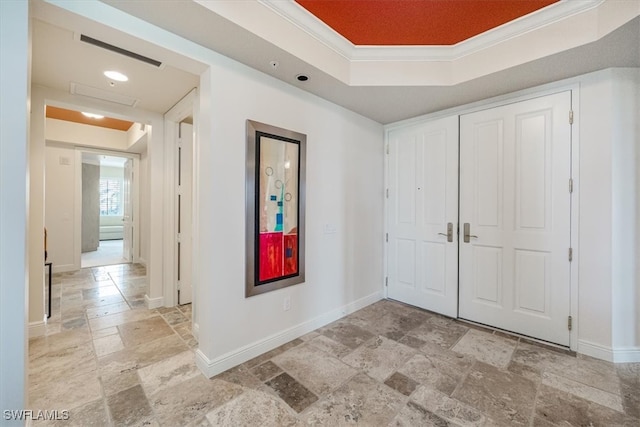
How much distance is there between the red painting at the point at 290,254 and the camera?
254 cm

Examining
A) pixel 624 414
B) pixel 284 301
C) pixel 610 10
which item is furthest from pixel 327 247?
pixel 610 10

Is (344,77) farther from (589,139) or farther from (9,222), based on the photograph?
(9,222)

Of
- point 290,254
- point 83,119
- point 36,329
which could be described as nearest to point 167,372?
point 290,254

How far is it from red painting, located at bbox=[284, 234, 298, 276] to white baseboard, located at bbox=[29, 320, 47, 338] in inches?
103

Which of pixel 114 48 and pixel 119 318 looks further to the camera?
pixel 119 318

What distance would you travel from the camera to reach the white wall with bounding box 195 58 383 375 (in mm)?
2059

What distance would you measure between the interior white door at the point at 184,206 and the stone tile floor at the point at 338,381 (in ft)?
2.52

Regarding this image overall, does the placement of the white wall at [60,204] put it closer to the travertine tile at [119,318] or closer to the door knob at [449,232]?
the travertine tile at [119,318]

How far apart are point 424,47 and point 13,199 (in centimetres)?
318

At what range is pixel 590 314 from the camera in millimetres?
2314

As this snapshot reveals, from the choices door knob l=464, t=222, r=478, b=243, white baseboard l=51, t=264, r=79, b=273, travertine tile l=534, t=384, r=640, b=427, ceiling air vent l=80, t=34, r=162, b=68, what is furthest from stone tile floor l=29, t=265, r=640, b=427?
white baseboard l=51, t=264, r=79, b=273

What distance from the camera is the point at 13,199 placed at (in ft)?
4.18

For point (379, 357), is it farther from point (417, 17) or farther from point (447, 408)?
point (417, 17)

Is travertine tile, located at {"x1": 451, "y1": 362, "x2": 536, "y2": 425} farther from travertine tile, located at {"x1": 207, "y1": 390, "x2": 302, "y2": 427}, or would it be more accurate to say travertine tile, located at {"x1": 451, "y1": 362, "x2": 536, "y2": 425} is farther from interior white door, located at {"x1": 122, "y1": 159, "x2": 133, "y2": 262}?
interior white door, located at {"x1": 122, "y1": 159, "x2": 133, "y2": 262}
